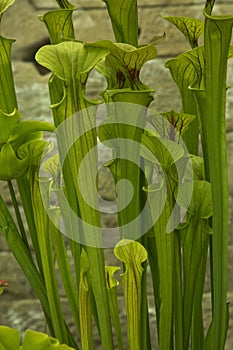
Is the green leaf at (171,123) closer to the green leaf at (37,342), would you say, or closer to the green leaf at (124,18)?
the green leaf at (124,18)

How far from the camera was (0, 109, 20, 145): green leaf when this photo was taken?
0.50 m

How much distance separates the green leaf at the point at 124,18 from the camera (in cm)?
56

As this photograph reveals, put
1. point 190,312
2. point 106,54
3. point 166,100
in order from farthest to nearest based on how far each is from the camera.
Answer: point 166,100 < point 190,312 < point 106,54

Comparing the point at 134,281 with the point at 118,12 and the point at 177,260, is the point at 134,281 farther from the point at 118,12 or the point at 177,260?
the point at 118,12

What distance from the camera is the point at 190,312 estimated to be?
576 millimetres

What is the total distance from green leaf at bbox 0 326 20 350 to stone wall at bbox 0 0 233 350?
0.85 metres

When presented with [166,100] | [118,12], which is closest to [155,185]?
[118,12]

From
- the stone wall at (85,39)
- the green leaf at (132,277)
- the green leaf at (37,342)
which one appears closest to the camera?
the green leaf at (37,342)

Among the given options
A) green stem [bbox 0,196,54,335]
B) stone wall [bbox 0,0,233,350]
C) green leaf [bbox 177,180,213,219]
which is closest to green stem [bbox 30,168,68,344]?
green stem [bbox 0,196,54,335]

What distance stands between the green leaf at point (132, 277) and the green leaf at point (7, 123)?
0.12 m

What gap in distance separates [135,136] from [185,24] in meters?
0.13

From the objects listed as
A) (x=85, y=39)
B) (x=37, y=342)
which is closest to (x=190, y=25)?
(x=37, y=342)

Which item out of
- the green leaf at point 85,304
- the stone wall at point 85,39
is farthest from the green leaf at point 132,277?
the stone wall at point 85,39

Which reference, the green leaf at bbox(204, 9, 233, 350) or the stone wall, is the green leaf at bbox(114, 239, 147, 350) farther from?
the stone wall
